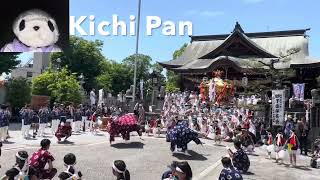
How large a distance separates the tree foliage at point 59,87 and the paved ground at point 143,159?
1789cm

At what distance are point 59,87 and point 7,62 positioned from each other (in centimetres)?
492

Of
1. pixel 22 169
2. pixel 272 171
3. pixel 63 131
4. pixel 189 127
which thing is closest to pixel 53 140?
pixel 63 131

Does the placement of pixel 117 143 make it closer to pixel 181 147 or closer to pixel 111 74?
pixel 181 147

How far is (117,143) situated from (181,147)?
12.0 ft

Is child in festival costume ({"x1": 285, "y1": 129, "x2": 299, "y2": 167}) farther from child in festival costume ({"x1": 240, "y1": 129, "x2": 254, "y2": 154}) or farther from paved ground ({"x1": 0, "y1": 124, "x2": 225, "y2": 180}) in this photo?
paved ground ({"x1": 0, "y1": 124, "x2": 225, "y2": 180})

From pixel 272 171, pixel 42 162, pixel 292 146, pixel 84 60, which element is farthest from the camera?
pixel 84 60

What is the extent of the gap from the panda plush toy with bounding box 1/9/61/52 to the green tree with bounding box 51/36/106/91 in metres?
44.4

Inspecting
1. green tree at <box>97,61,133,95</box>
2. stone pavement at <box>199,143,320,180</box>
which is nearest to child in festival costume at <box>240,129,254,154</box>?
stone pavement at <box>199,143,320,180</box>

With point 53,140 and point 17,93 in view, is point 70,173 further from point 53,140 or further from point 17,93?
point 17,93

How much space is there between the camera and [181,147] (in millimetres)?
18516

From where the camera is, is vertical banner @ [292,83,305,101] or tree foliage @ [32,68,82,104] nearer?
vertical banner @ [292,83,305,101]

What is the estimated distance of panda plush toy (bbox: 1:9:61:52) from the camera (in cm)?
1199

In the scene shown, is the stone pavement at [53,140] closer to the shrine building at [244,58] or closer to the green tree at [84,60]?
the shrine building at [244,58]

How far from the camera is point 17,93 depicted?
3712cm
